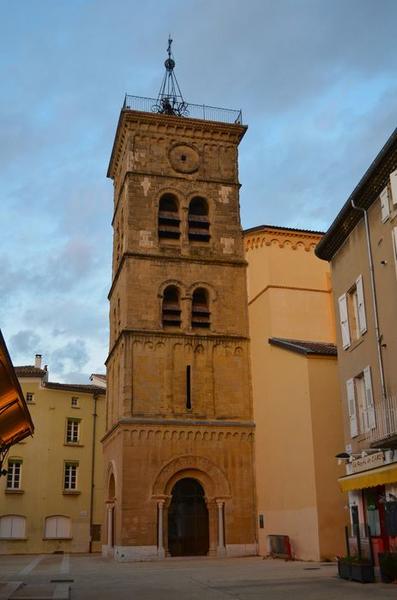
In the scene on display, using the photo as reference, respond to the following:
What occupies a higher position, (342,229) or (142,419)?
(342,229)

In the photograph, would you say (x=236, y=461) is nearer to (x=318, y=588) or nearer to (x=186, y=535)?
(x=186, y=535)

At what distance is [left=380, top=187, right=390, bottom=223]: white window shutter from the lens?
1775 centimetres

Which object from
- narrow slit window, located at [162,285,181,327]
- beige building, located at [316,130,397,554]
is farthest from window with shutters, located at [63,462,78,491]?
beige building, located at [316,130,397,554]

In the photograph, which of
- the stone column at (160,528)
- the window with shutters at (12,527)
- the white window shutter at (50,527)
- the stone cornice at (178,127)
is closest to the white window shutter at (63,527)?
the white window shutter at (50,527)

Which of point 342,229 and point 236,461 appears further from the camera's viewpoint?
point 236,461

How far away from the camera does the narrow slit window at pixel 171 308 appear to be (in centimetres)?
3180

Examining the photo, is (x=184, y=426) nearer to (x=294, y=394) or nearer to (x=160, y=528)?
(x=160, y=528)

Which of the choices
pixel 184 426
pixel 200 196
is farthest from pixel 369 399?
pixel 200 196

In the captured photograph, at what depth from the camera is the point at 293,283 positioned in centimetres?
3150

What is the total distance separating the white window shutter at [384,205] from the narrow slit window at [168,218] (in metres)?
16.4

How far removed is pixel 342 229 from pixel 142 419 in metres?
12.8

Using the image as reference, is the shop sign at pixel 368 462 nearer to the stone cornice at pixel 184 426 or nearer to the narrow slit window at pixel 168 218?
the stone cornice at pixel 184 426

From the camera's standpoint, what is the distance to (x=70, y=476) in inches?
1709

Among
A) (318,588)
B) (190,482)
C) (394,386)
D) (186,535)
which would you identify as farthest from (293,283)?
(318,588)
